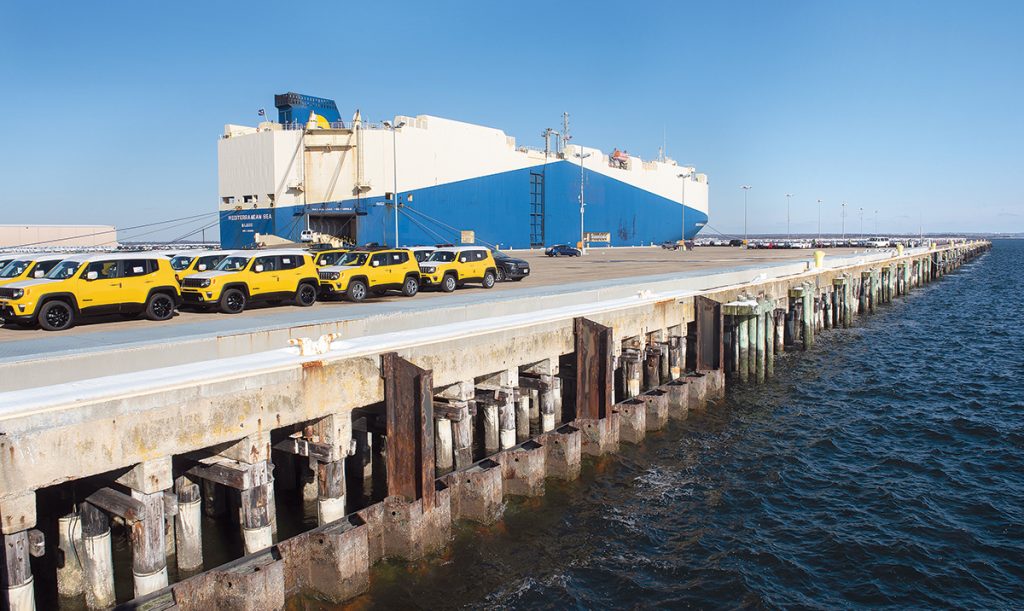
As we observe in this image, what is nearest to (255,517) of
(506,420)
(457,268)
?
(506,420)

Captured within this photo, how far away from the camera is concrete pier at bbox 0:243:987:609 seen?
935 cm

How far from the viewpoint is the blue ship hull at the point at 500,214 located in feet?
199

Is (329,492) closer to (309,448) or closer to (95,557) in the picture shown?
(309,448)

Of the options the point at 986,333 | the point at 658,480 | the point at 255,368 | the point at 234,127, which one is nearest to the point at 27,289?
the point at 255,368

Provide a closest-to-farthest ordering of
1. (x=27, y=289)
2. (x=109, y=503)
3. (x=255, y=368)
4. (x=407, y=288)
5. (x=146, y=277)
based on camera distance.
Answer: (x=109, y=503)
(x=255, y=368)
(x=27, y=289)
(x=146, y=277)
(x=407, y=288)

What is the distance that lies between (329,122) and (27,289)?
51016 mm

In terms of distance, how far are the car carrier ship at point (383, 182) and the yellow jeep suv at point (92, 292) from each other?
34638mm

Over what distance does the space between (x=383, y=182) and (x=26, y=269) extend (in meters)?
40.3

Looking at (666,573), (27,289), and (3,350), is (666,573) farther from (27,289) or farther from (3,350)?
(27,289)

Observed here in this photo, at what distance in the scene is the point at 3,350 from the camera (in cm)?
1306

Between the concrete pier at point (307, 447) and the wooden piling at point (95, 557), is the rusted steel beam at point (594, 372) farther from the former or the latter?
the wooden piling at point (95, 557)

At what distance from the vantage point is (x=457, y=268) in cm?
3198

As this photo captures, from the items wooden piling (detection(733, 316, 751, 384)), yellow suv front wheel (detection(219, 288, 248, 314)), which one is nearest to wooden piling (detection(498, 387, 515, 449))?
yellow suv front wheel (detection(219, 288, 248, 314))

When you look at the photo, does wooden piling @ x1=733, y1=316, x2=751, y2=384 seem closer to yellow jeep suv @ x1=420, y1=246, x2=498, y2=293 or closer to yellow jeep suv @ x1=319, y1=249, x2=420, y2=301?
yellow jeep suv @ x1=420, y1=246, x2=498, y2=293
